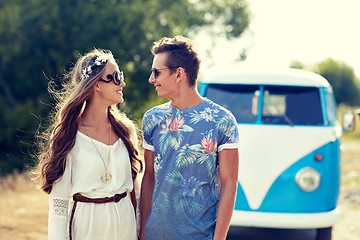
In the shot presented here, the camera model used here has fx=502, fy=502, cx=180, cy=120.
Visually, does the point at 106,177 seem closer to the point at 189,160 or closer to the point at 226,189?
the point at 189,160

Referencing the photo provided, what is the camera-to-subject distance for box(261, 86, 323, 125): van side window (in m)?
6.22

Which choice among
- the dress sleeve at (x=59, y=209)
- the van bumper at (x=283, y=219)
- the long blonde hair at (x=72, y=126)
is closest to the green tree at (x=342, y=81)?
the van bumper at (x=283, y=219)

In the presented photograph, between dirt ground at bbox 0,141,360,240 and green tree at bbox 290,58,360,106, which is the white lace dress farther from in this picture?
green tree at bbox 290,58,360,106

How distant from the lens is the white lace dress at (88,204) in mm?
2883

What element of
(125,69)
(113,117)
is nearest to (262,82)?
(113,117)

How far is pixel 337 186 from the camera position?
20.6 feet

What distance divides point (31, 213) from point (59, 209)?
17.9ft

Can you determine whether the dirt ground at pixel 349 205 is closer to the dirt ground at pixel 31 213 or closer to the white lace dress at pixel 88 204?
the dirt ground at pixel 31 213

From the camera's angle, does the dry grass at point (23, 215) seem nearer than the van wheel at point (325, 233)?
No

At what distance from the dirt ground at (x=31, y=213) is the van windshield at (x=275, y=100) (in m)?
2.28

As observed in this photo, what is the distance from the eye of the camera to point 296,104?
6270 millimetres

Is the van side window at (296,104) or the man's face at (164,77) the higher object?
the man's face at (164,77)

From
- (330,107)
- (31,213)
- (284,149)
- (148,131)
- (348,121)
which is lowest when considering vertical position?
(31,213)

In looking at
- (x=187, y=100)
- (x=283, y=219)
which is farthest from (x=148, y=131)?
(x=283, y=219)
